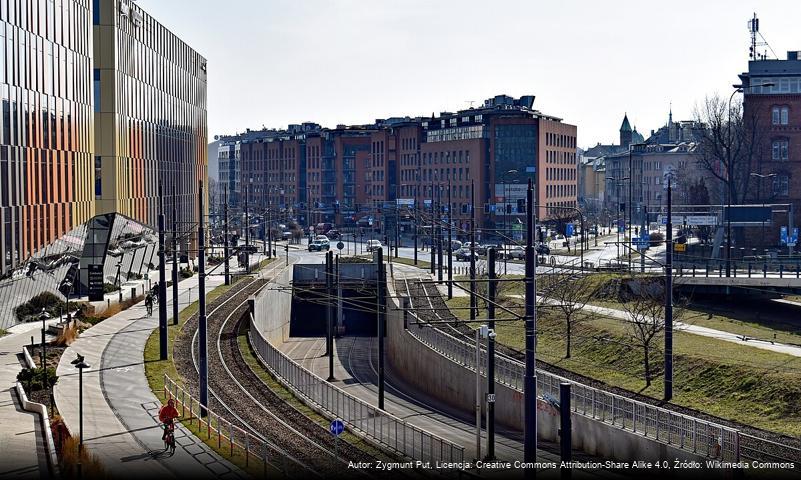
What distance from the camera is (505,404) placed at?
36156 millimetres

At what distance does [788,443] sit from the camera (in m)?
25.8

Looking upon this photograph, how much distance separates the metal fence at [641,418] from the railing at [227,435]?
7.43 meters

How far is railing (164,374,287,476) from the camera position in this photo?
24.3 metres

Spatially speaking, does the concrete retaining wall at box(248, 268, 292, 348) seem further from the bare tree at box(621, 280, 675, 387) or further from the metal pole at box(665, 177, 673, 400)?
the metal pole at box(665, 177, 673, 400)

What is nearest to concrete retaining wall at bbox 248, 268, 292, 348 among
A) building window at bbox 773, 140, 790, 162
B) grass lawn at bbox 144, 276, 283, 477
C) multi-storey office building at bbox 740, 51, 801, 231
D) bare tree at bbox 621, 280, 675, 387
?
grass lawn at bbox 144, 276, 283, 477

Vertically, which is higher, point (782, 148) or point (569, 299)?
point (782, 148)

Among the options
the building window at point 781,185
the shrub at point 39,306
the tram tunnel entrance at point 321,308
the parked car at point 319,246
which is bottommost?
the tram tunnel entrance at point 321,308

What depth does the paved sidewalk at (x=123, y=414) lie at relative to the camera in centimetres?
2380

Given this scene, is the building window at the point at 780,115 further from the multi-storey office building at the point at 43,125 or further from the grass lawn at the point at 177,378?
the multi-storey office building at the point at 43,125

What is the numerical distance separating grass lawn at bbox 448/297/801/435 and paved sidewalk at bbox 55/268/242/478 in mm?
9554


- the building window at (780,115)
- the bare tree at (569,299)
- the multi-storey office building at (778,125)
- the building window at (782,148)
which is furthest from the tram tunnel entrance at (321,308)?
the building window at (780,115)

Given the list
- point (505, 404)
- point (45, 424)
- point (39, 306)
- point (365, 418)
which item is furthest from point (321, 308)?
point (45, 424)

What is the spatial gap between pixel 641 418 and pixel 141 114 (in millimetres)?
62130

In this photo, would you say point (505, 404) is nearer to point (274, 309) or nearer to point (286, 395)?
point (286, 395)
